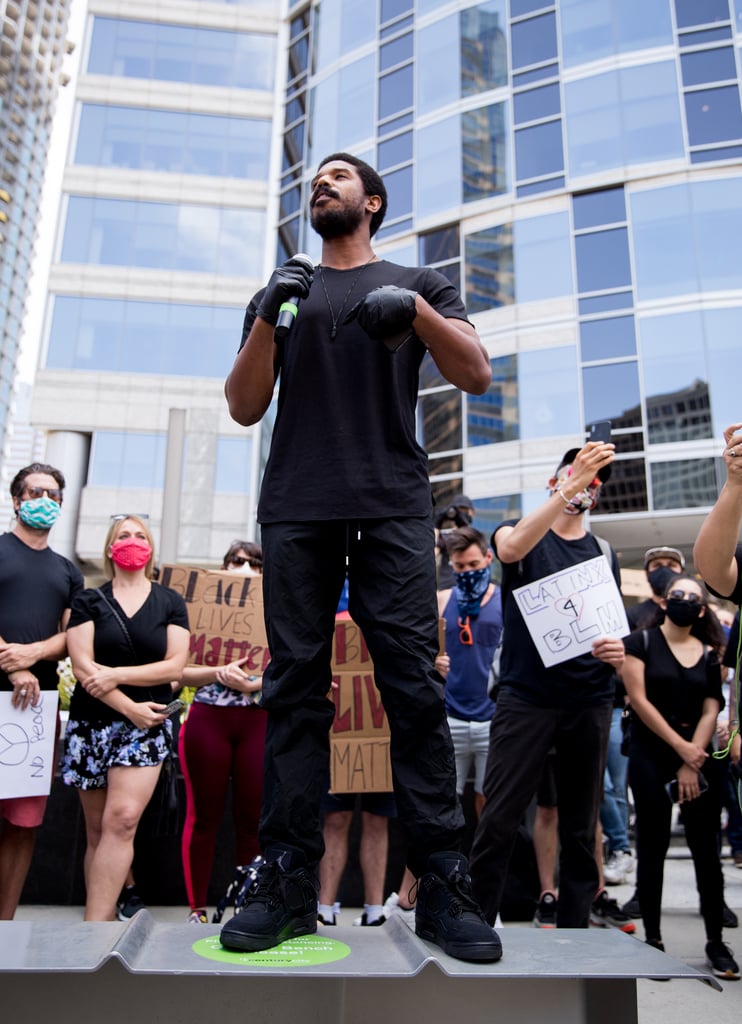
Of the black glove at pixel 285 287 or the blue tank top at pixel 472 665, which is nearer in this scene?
the black glove at pixel 285 287

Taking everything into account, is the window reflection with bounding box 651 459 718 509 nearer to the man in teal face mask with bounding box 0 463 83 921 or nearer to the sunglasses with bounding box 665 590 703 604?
the sunglasses with bounding box 665 590 703 604

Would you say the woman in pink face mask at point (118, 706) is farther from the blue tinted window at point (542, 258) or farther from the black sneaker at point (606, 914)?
the blue tinted window at point (542, 258)

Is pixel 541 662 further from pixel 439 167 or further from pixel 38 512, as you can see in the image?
pixel 439 167

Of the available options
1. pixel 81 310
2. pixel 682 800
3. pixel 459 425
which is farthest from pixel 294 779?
pixel 81 310

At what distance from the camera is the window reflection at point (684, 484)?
698 inches

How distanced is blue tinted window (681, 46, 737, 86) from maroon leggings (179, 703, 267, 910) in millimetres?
20481

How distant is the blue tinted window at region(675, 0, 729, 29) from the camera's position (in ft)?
63.6

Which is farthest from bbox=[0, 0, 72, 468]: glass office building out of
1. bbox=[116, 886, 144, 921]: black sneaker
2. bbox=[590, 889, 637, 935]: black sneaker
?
bbox=[590, 889, 637, 935]: black sneaker

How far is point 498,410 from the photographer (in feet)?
65.6

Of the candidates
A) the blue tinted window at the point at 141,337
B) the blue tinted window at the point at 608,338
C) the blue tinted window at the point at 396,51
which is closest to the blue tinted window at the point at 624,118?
the blue tinted window at the point at 608,338

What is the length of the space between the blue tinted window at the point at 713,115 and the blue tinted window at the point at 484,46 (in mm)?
4878

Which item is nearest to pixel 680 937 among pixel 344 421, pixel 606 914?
pixel 606 914

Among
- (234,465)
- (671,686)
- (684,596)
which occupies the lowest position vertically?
(671,686)

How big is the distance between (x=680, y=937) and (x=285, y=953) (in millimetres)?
3002
